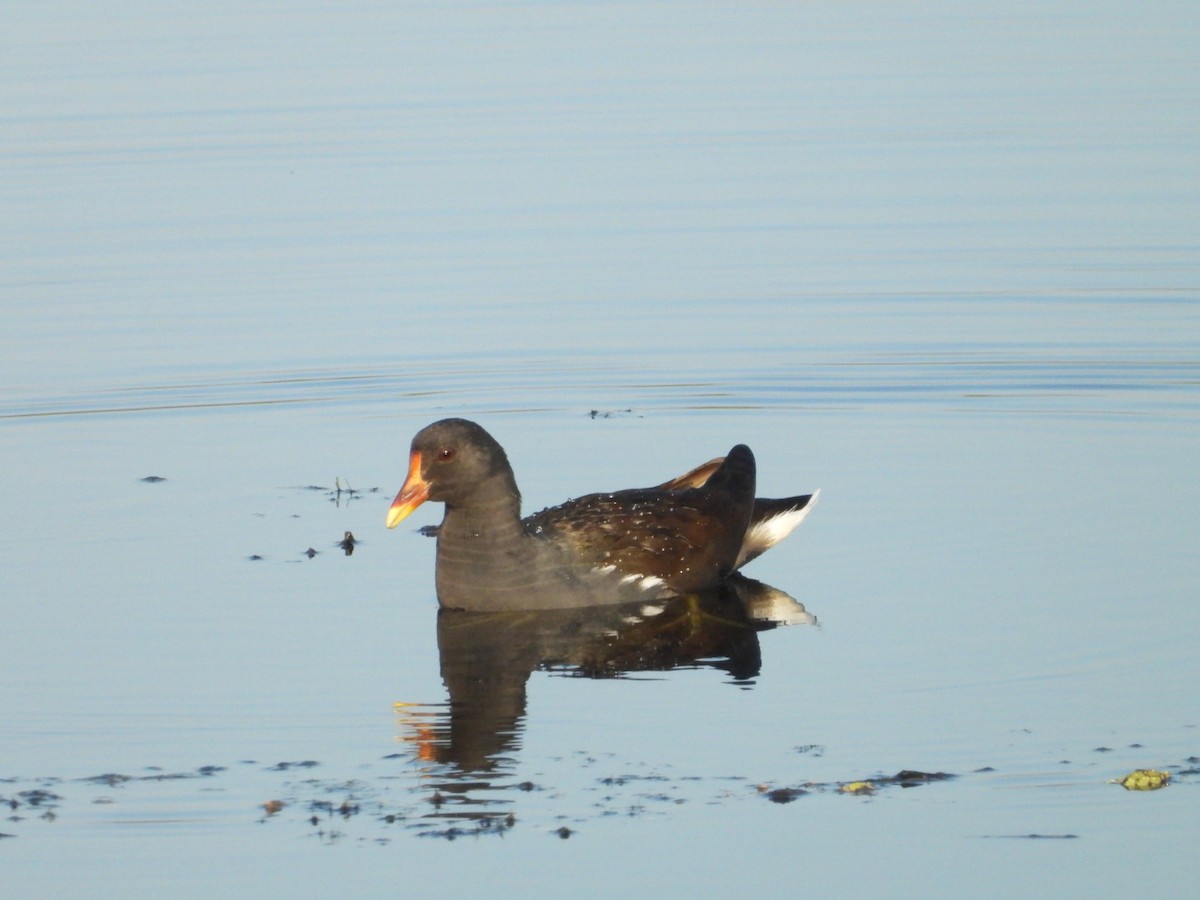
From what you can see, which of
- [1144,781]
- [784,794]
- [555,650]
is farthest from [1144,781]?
[555,650]

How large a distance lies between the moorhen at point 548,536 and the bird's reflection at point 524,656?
0.11m

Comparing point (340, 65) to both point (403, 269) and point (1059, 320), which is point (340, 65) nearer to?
point (403, 269)

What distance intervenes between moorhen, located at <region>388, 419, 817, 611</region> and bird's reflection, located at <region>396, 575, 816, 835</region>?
0.11m

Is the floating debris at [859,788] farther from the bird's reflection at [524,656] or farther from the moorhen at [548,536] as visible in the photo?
the moorhen at [548,536]

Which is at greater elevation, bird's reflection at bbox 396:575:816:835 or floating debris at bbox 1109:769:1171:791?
bird's reflection at bbox 396:575:816:835

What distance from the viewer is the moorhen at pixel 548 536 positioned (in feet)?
38.2

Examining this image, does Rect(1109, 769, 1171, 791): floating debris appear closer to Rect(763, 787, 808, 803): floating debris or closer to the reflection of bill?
Rect(763, 787, 808, 803): floating debris

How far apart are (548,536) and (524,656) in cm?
118

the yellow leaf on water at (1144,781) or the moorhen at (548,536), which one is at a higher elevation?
the moorhen at (548,536)

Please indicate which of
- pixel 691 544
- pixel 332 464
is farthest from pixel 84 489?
pixel 691 544

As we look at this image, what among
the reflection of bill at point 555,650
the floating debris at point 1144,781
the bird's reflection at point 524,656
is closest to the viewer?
the floating debris at point 1144,781

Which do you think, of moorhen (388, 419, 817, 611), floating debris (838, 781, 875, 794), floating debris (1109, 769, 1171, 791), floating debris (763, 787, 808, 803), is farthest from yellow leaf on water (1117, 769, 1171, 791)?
moorhen (388, 419, 817, 611)

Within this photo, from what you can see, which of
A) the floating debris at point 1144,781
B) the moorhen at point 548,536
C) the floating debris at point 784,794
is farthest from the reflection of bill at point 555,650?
the floating debris at point 1144,781

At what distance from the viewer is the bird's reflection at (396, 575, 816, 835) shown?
8.95m
